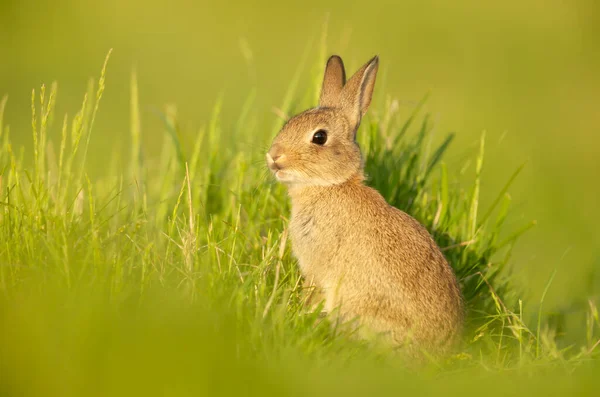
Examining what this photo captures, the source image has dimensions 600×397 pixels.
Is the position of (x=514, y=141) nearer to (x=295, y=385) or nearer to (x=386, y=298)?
(x=386, y=298)

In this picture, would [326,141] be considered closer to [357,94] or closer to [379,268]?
[357,94]

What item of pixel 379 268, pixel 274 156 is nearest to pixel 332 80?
pixel 274 156

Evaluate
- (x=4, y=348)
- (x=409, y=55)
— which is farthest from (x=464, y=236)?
(x=409, y=55)

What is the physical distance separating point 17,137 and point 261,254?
567cm

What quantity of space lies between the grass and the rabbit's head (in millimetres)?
474

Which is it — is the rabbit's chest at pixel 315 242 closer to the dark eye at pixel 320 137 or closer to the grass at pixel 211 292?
the grass at pixel 211 292

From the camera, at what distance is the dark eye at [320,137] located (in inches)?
203

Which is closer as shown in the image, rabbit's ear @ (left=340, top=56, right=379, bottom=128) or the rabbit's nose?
the rabbit's nose

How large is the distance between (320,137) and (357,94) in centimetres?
45

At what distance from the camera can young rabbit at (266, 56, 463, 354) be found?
450 cm

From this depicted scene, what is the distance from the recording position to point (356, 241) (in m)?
4.69

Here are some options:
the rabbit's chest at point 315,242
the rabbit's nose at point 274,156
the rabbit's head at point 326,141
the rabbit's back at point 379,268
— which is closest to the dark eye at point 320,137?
the rabbit's head at point 326,141

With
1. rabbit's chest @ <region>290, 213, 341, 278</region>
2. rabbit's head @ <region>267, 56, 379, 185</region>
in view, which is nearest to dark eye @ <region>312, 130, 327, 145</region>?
rabbit's head @ <region>267, 56, 379, 185</region>

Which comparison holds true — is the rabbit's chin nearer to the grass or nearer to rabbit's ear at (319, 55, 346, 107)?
the grass
